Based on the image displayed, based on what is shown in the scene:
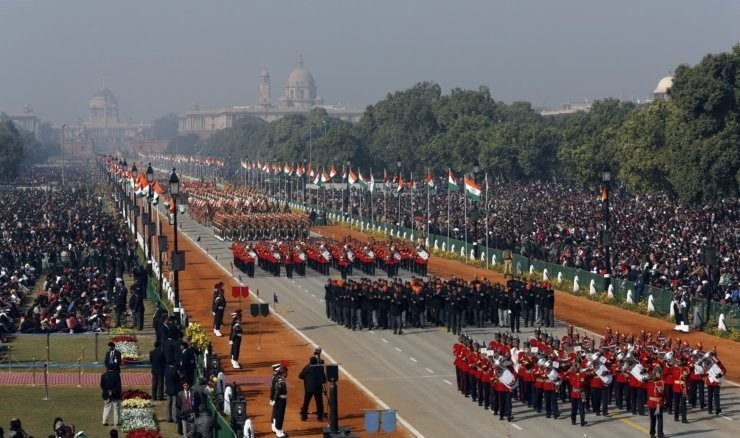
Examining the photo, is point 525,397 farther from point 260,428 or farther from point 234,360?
point 234,360

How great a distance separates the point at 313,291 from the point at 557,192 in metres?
65.8

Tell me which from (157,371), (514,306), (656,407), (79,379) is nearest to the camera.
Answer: (656,407)

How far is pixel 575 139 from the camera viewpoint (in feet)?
420

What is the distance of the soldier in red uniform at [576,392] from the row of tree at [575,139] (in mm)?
53606

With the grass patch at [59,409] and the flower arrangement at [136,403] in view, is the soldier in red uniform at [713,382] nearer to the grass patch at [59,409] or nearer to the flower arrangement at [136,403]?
the grass patch at [59,409]

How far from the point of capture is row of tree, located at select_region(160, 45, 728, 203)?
84.6m

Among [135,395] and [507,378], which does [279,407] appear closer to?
[135,395]

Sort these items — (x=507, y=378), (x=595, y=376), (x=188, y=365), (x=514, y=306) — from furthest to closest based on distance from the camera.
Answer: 1. (x=514, y=306)
2. (x=188, y=365)
3. (x=595, y=376)
4. (x=507, y=378)

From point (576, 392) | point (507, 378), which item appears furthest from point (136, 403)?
point (576, 392)

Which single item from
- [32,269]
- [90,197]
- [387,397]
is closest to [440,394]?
[387,397]

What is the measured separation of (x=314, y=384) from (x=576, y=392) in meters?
5.53

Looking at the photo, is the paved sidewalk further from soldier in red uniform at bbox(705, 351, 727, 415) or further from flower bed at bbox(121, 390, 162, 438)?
soldier in red uniform at bbox(705, 351, 727, 415)

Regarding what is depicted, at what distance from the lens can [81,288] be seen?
5019 cm

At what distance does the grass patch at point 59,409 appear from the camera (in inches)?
1143
